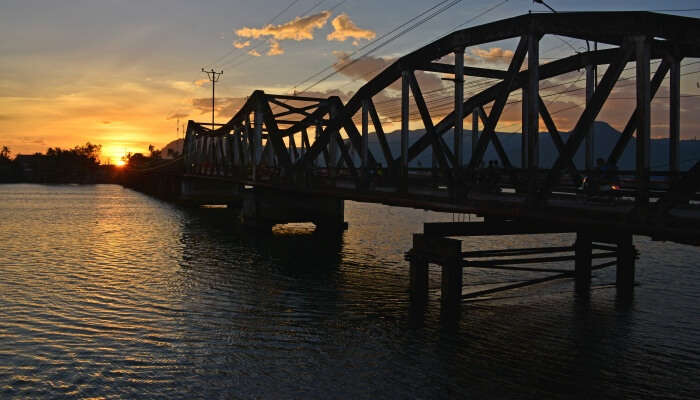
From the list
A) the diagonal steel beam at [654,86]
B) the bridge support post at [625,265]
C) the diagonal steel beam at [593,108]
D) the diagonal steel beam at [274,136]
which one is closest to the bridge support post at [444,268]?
the diagonal steel beam at [593,108]

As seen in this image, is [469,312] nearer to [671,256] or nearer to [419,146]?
[419,146]

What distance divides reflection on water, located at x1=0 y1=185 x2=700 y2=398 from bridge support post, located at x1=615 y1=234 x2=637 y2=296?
61 centimetres

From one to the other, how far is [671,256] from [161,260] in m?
30.0

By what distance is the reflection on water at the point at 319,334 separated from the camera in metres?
14.2

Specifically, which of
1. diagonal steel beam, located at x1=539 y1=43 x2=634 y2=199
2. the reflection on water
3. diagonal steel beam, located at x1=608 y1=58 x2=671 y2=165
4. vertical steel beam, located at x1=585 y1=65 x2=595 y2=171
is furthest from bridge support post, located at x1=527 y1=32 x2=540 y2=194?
the reflection on water

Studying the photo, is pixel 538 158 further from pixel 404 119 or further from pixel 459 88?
pixel 404 119

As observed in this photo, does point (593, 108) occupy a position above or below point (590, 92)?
below

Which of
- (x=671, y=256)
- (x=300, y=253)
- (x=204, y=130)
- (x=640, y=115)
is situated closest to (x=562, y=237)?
(x=671, y=256)

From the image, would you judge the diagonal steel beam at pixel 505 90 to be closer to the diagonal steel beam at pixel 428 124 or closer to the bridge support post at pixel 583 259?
the diagonal steel beam at pixel 428 124

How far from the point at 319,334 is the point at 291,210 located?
3331 centimetres

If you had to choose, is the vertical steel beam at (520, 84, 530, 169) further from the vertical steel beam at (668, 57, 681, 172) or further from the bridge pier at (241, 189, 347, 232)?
the bridge pier at (241, 189, 347, 232)

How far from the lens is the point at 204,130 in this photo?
10038cm

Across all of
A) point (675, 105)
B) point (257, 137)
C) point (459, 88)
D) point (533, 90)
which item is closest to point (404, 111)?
point (459, 88)

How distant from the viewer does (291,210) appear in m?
51.4
